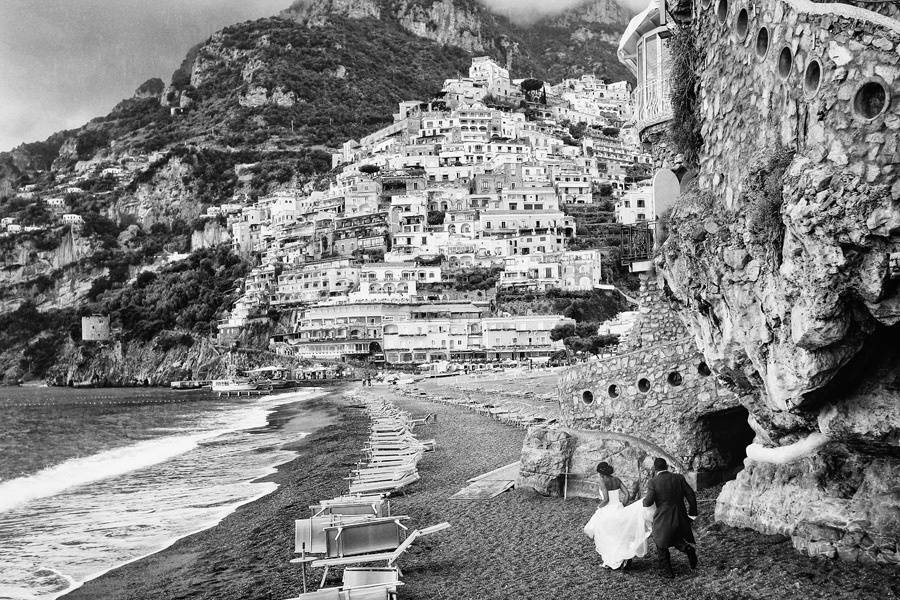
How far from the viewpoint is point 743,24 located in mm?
7250

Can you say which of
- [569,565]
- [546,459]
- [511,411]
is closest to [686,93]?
[569,565]

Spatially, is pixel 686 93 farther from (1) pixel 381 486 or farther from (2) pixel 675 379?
(1) pixel 381 486

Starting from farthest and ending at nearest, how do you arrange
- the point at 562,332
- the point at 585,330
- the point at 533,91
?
the point at 533,91 → the point at 562,332 → the point at 585,330

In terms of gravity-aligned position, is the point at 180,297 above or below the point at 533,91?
below

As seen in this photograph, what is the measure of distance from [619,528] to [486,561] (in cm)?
195

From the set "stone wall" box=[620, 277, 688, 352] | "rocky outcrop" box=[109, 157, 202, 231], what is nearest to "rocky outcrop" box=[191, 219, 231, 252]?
"rocky outcrop" box=[109, 157, 202, 231]

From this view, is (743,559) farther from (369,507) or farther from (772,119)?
(369,507)

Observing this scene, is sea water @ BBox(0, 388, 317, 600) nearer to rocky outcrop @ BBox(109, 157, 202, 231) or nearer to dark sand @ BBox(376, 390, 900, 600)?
dark sand @ BBox(376, 390, 900, 600)

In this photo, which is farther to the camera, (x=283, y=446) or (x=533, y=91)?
(x=533, y=91)

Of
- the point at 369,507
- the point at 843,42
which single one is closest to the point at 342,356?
the point at 369,507

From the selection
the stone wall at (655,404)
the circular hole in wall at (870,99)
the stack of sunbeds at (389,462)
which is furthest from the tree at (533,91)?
the circular hole in wall at (870,99)

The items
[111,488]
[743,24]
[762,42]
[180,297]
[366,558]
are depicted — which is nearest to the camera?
[762,42]

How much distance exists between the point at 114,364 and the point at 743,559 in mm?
127653

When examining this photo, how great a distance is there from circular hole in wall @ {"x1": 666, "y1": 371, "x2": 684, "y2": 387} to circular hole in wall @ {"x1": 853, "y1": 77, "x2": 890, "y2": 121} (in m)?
5.80
